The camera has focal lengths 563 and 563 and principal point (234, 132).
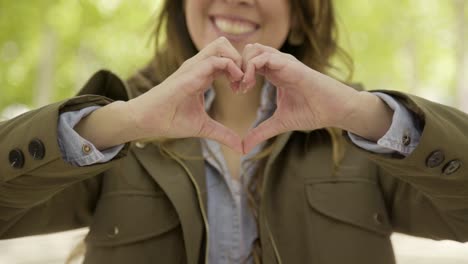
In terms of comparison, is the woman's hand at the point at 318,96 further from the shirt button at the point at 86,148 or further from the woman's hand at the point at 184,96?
the shirt button at the point at 86,148

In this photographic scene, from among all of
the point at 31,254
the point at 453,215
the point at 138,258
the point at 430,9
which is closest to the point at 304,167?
the point at 453,215

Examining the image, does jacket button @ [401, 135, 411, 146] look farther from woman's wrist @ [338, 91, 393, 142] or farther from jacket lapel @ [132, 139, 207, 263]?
jacket lapel @ [132, 139, 207, 263]

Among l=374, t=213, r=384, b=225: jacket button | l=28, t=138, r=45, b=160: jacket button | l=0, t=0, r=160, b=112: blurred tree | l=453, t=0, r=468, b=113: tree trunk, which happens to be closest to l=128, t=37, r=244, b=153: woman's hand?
l=28, t=138, r=45, b=160: jacket button

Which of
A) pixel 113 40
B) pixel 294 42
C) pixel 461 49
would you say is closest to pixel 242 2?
pixel 294 42

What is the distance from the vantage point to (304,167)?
1.92 meters

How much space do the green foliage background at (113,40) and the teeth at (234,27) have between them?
8.91 feet

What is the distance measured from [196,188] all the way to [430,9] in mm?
9294

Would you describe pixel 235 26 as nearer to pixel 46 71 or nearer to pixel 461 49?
pixel 46 71

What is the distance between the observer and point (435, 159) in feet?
4.80

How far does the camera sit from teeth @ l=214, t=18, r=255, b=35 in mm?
2039

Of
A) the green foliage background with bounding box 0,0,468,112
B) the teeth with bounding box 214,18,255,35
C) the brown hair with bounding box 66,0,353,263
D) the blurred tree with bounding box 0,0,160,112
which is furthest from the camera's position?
the green foliage background with bounding box 0,0,468,112

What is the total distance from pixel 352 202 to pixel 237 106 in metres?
0.63

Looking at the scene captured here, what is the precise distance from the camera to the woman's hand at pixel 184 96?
4.79ft

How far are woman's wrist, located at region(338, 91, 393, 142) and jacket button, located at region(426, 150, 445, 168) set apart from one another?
0.14 meters
